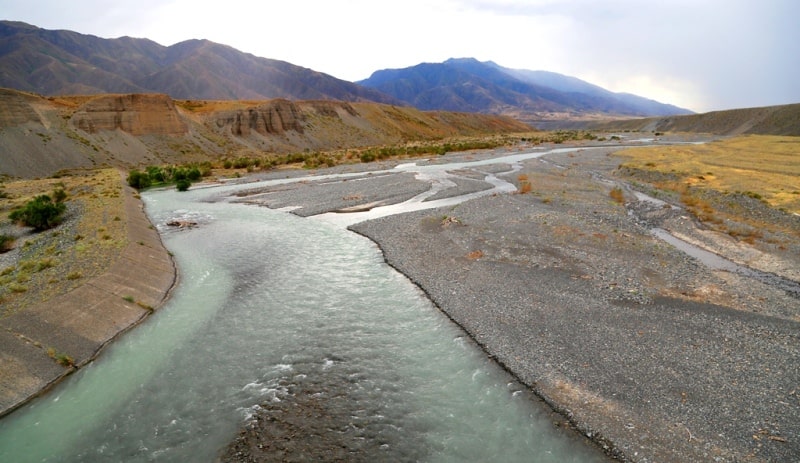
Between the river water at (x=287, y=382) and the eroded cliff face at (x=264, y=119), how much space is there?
7832 cm

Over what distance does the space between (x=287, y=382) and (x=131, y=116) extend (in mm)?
78184

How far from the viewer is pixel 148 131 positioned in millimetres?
73375

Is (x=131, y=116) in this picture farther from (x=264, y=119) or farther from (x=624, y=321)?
(x=624, y=321)

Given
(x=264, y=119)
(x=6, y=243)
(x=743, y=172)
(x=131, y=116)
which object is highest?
(x=264, y=119)

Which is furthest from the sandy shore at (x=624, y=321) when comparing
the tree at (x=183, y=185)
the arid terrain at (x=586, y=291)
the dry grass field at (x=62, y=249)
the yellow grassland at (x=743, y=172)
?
the tree at (x=183, y=185)

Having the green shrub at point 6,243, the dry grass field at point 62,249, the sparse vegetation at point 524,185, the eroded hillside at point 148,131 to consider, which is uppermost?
the eroded hillside at point 148,131

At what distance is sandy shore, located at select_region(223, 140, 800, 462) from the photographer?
1043cm

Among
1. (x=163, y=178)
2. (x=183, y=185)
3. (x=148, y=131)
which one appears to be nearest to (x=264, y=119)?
(x=148, y=131)

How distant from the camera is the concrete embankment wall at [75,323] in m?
12.4

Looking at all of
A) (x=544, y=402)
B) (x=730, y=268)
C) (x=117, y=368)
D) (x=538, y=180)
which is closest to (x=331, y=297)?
(x=117, y=368)

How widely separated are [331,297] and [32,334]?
10539mm

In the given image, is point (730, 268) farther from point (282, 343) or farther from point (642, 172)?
point (642, 172)

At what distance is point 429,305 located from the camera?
703 inches

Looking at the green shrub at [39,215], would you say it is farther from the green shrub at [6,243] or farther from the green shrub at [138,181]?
the green shrub at [138,181]
